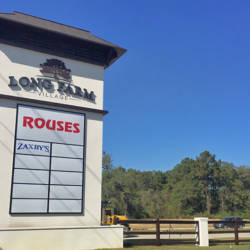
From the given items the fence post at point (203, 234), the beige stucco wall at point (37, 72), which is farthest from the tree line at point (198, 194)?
the beige stucco wall at point (37, 72)

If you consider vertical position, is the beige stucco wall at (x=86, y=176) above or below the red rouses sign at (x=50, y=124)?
below

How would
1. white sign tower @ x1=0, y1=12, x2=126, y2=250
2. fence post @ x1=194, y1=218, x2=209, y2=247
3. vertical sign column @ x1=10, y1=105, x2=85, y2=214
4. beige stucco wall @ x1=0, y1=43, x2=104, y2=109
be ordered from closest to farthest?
white sign tower @ x1=0, y1=12, x2=126, y2=250 → vertical sign column @ x1=10, y1=105, x2=85, y2=214 → beige stucco wall @ x1=0, y1=43, x2=104, y2=109 → fence post @ x1=194, y1=218, x2=209, y2=247

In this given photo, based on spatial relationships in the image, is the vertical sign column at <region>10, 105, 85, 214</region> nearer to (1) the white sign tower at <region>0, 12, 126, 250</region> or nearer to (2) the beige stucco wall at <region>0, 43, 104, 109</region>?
(1) the white sign tower at <region>0, 12, 126, 250</region>

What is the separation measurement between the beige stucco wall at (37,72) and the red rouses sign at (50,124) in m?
1.04

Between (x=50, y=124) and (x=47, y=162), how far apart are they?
1.81 m

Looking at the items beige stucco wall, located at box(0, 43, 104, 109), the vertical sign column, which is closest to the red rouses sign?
the vertical sign column

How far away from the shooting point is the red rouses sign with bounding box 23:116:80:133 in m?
14.5

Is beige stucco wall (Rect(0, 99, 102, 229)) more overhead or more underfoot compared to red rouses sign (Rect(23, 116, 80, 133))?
more underfoot

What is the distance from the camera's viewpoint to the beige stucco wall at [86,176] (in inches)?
527

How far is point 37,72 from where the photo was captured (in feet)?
50.0

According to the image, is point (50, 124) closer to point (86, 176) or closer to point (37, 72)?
point (37, 72)

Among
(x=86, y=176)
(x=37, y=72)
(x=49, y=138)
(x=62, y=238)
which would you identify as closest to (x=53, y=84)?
(x=37, y=72)

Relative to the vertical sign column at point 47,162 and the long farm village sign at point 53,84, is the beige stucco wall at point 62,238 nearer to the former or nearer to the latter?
the vertical sign column at point 47,162

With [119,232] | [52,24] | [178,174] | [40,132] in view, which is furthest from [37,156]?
[178,174]
